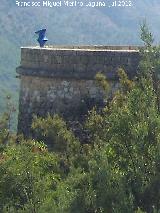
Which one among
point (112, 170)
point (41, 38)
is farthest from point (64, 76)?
point (112, 170)

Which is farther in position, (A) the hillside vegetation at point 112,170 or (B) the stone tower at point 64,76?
(B) the stone tower at point 64,76

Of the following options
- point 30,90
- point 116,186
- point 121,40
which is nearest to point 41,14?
point 121,40

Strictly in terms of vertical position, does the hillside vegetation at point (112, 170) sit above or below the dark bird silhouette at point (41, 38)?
below

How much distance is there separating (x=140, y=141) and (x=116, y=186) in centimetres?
72

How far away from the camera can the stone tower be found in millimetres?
13078

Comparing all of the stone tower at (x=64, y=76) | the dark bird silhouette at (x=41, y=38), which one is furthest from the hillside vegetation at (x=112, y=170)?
the dark bird silhouette at (x=41, y=38)

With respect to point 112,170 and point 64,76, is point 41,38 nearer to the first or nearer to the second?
point 64,76

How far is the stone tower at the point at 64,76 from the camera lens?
13.1 meters

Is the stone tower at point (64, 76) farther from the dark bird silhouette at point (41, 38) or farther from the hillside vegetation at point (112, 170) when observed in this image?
the hillside vegetation at point (112, 170)

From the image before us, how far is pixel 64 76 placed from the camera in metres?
13.6

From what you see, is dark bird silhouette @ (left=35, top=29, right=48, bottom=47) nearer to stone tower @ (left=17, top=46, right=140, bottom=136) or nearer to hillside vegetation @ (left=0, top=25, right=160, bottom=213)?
stone tower @ (left=17, top=46, right=140, bottom=136)

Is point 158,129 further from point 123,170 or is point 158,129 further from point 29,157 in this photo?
point 29,157

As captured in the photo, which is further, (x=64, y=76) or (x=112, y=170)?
(x=64, y=76)

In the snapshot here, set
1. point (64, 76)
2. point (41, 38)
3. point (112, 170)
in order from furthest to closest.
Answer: point (41, 38), point (64, 76), point (112, 170)
